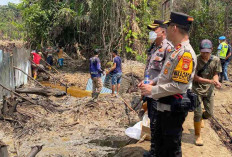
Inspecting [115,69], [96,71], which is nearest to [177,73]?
[115,69]

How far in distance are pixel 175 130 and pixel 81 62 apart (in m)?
13.7

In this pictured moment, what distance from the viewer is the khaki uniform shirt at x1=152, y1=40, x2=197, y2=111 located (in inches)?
97.0

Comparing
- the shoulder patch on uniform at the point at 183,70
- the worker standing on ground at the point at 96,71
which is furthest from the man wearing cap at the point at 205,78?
the worker standing on ground at the point at 96,71

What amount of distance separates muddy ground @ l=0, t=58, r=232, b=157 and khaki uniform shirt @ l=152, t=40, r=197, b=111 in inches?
61.4

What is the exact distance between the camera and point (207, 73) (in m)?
4.27

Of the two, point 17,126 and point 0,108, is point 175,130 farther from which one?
point 0,108

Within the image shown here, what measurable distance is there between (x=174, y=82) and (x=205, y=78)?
2.10m

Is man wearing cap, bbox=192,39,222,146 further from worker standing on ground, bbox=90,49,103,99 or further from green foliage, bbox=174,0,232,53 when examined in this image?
green foliage, bbox=174,0,232,53

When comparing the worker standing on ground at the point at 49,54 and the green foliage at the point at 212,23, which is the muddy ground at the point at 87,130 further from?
the worker standing on ground at the point at 49,54

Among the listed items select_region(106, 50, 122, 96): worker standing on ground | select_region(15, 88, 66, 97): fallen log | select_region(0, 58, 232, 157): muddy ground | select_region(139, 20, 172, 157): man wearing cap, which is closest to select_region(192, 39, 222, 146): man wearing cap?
select_region(0, 58, 232, 157): muddy ground

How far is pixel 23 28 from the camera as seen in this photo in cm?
1792

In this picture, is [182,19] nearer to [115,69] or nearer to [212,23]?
[115,69]

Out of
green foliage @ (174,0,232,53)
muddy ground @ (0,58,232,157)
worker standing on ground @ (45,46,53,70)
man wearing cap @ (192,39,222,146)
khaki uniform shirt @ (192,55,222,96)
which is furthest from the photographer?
worker standing on ground @ (45,46,53,70)

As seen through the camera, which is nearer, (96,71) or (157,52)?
(157,52)
